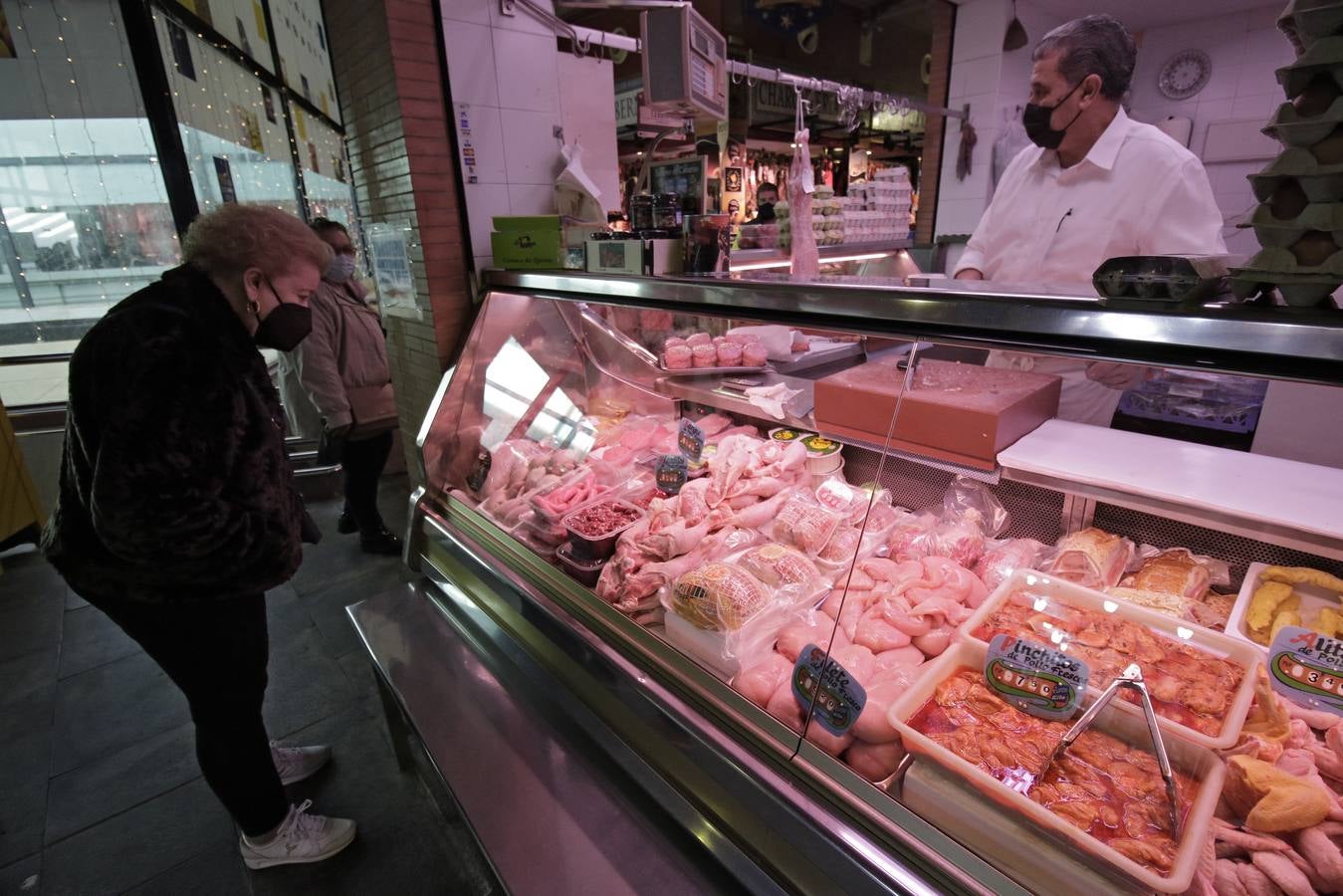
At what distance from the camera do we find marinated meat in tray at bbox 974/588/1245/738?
1245 millimetres

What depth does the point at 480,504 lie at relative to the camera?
2963 mm

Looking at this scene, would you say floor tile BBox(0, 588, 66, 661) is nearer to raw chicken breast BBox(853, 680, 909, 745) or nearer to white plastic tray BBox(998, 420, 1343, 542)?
raw chicken breast BBox(853, 680, 909, 745)

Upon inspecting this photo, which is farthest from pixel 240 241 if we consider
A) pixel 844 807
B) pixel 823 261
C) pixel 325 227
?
pixel 823 261

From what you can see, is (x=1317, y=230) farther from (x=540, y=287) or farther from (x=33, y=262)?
(x=33, y=262)

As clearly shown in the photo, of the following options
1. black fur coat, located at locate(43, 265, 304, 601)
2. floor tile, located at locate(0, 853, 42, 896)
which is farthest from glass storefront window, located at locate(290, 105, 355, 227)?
floor tile, located at locate(0, 853, 42, 896)

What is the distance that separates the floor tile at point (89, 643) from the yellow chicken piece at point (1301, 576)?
5.25 meters

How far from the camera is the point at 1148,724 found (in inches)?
48.2

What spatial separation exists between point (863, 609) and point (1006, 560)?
0.45 m

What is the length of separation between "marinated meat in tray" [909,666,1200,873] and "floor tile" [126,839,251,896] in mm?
2772

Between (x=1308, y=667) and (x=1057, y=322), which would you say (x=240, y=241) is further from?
(x=1308, y=667)

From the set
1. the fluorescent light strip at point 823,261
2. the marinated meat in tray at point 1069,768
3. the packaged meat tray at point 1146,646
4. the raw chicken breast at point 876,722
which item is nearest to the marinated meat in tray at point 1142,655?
the packaged meat tray at point 1146,646

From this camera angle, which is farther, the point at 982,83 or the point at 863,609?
the point at 982,83

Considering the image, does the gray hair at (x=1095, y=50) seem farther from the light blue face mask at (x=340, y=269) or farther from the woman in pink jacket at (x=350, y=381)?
the light blue face mask at (x=340, y=269)

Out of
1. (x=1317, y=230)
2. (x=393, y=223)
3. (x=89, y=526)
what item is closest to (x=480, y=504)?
(x=89, y=526)
